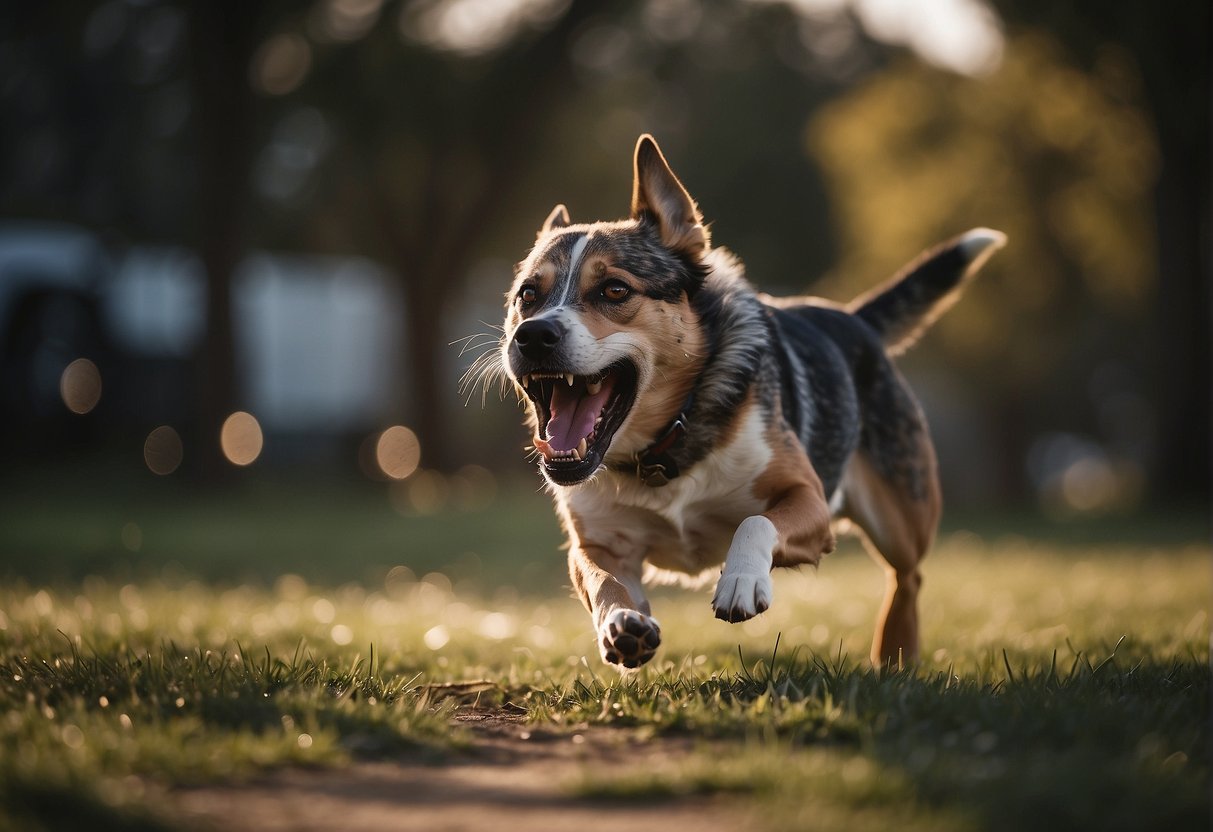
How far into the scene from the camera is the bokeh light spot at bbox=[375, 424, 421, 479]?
85.7 feet

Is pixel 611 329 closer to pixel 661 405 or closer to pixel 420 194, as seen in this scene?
pixel 661 405

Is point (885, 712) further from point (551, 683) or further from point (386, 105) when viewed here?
point (386, 105)

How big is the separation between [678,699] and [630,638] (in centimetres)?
28

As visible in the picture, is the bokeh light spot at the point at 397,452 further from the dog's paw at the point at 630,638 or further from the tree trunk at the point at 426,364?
the dog's paw at the point at 630,638

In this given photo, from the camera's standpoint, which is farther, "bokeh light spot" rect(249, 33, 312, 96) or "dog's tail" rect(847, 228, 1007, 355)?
"bokeh light spot" rect(249, 33, 312, 96)

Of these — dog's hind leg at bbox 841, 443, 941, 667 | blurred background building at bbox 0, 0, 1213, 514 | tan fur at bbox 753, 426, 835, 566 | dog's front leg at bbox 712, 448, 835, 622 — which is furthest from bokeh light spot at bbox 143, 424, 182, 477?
dog's front leg at bbox 712, 448, 835, 622

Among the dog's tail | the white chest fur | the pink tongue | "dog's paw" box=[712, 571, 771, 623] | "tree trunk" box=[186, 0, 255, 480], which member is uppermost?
"tree trunk" box=[186, 0, 255, 480]

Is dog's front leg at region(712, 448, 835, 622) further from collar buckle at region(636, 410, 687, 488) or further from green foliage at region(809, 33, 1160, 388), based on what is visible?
green foliage at region(809, 33, 1160, 388)

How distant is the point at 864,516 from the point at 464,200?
1980cm

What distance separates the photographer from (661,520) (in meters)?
5.23

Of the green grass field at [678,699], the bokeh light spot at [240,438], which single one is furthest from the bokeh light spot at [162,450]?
the green grass field at [678,699]

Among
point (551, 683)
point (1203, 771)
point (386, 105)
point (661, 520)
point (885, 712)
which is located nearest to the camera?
point (1203, 771)

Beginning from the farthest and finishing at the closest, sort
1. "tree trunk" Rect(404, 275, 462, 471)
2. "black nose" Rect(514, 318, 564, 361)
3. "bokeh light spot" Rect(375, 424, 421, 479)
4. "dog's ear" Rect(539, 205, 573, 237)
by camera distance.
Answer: "bokeh light spot" Rect(375, 424, 421, 479) → "tree trunk" Rect(404, 275, 462, 471) → "dog's ear" Rect(539, 205, 573, 237) → "black nose" Rect(514, 318, 564, 361)

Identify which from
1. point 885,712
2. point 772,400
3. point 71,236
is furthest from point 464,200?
point 885,712
